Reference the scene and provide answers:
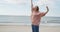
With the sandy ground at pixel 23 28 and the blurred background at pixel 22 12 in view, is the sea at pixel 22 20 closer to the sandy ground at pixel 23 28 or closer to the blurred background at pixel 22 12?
the blurred background at pixel 22 12

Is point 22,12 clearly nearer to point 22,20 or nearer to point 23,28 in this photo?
point 22,20

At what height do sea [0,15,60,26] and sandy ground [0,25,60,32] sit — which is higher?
sea [0,15,60,26]

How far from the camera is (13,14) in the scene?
16.7ft

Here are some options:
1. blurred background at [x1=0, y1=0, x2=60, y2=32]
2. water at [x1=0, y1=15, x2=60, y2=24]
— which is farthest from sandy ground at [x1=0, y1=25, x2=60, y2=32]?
water at [x1=0, y1=15, x2=60, y2=24]

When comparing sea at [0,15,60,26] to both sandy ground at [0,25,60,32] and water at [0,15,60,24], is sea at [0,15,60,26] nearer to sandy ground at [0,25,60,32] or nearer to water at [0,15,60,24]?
water at [0,15,60,24]

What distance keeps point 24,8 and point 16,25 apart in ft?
1.92

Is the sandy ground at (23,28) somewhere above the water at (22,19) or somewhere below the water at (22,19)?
below

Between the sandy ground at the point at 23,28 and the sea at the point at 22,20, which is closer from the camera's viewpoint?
the sandy ground at the point at 23,28

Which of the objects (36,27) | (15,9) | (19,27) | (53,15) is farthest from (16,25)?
(36,27)

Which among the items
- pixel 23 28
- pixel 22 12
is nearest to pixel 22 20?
pixel 22 12

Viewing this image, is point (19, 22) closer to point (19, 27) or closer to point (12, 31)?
point (19, 27)

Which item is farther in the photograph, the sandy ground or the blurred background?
the blurred background

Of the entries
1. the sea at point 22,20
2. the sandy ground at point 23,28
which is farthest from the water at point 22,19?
the sandy ground at point 23,28

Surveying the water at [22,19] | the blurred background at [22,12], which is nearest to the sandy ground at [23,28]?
the blurred background at [22,12]
